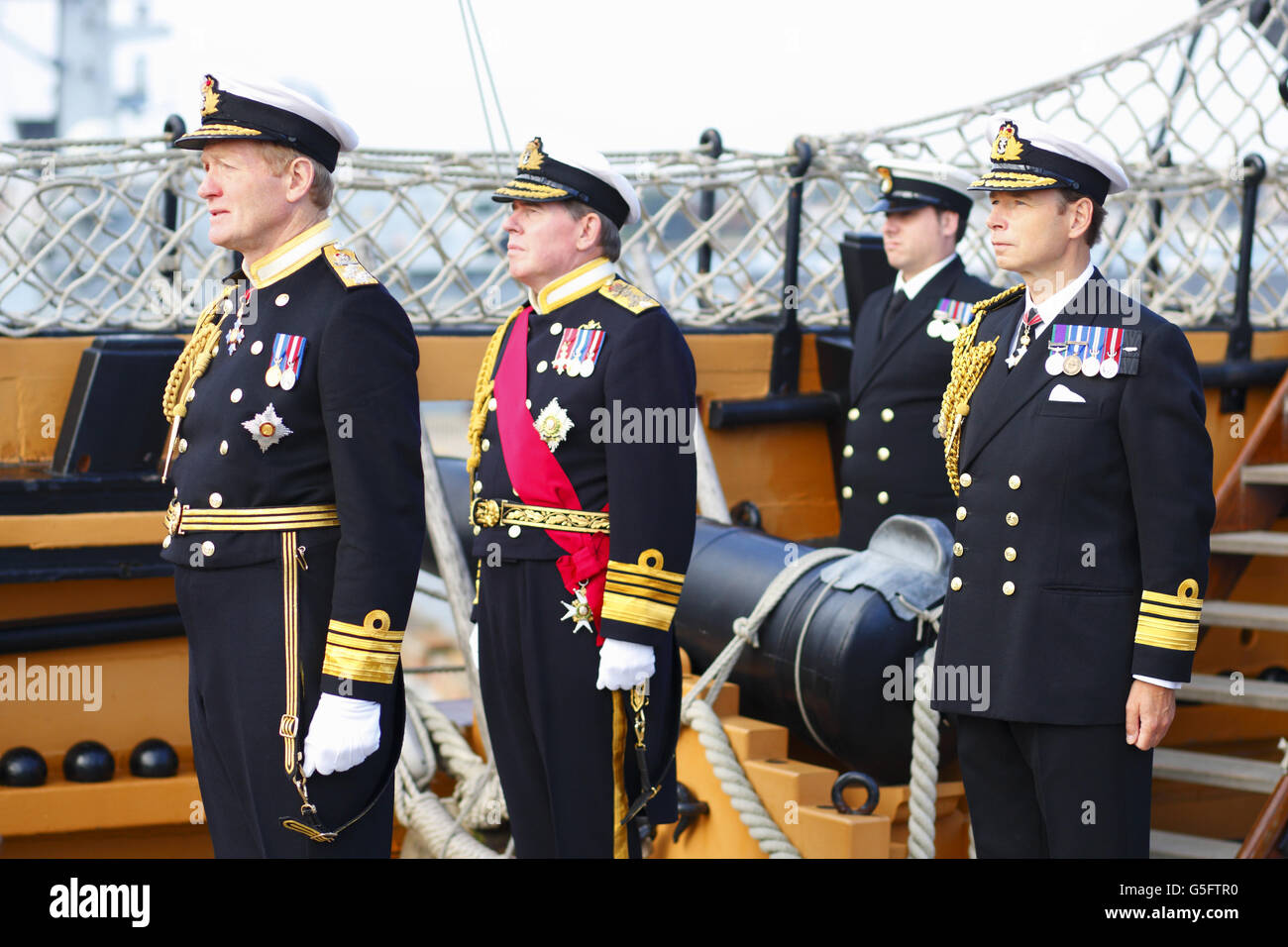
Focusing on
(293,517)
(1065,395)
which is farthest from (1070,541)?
(293,517)

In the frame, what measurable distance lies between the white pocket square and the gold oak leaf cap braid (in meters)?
0.20

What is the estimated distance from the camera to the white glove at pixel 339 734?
227cm

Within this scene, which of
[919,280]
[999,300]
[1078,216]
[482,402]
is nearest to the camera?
[1078,216]

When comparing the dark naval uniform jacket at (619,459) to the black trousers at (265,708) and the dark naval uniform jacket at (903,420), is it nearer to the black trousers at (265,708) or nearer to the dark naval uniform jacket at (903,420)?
the black trousers at (265,708)

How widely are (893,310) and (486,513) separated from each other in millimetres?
1891

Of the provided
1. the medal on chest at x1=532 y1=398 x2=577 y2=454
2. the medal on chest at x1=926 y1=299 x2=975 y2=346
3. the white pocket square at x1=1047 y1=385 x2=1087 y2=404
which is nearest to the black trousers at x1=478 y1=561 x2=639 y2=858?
the medal on chest at x1=532 y1=398 x2=577 y2=454

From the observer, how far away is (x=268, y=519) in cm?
238

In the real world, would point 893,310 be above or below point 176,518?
above

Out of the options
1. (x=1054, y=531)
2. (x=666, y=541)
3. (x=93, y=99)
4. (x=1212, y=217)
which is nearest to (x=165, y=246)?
(x=666, y=541)

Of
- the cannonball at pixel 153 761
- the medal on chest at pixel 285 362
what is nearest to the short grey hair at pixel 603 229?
the medal on chest at pixel 285 362

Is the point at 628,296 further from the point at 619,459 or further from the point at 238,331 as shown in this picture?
the point at 238,331

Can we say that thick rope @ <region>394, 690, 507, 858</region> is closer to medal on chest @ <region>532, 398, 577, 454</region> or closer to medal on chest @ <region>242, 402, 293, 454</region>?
medal on chest @ <region>532, 398, 577, 454</region>

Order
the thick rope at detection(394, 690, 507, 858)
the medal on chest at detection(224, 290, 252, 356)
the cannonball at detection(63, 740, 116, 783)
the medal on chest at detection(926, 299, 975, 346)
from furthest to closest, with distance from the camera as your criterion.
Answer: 1. the medal on chest at detection(926, 299, 975, 346)
2. the thick rope at detection(394, 690, 507, 858)
3. the cannonball at detection(63, 740, 116, 783)
4. the medal on chest at detection(224, 290, 252, 356)

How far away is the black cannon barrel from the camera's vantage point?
146 inches
